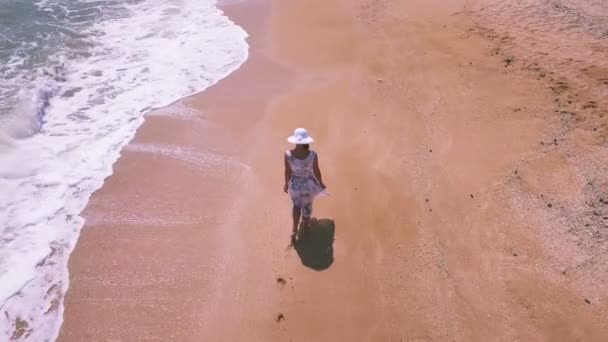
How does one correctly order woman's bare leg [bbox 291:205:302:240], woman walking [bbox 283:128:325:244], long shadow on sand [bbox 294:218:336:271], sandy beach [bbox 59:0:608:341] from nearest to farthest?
sandy beach [bbox 59:0:608:341]
woman walking [bbox 283:128:325:244]
long shadow on sand [bbox 294:218:336:271]
woman's bare leg [bbox 291:205:302:240]

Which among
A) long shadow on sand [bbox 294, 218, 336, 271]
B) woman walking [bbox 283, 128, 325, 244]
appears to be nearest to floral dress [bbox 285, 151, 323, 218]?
woman walking [bbox 283, 128, 325, 244]

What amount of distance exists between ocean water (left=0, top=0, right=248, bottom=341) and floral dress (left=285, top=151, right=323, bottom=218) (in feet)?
8.94

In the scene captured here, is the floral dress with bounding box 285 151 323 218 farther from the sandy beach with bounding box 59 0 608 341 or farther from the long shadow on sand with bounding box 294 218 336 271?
the sandy beach with bounding box 59 0 608 341

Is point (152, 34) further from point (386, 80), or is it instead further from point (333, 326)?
point (333, 326)

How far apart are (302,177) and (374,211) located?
1228 millimetres

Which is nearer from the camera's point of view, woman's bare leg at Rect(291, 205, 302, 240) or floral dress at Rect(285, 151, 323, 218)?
floral dress at Rect(285, 151, 323, 218)

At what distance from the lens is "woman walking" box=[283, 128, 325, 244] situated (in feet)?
17.7

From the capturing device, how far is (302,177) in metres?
5.58

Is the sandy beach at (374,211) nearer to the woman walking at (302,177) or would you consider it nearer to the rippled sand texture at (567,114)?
the rippled sand texture at (567,114)

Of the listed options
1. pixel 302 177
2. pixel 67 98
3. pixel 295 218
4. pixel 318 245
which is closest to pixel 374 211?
pixel 318 245

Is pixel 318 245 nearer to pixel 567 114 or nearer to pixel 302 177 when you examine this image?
pixel 302 177

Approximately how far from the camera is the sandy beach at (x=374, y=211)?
4969 mm

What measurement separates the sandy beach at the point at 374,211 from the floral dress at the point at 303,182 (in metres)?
0.51

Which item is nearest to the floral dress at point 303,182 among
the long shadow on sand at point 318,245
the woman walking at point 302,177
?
the woman walking at point 302,177
